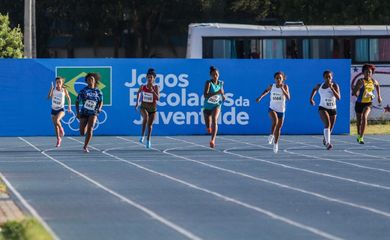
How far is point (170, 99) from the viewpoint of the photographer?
30.6m

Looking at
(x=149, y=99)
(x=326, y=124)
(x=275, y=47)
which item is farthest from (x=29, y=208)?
(x=275, y=47)

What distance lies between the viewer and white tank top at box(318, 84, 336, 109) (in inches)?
998

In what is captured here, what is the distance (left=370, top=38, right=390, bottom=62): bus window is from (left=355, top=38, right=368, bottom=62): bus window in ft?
0.64

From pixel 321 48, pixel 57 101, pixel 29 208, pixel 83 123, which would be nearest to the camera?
pixel 29 208

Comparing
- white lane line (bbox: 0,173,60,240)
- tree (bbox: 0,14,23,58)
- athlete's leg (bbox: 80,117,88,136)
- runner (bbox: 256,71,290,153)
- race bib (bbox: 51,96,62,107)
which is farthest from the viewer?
tree (bbox: 0,14,23,58)

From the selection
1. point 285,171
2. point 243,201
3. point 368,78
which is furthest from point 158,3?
point 243,201

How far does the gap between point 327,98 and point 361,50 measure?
1319cm

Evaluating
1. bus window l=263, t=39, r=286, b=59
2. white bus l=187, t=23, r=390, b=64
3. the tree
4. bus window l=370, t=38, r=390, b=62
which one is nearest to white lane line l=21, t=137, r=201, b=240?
white bus l=187, t=23, r=390, b=64

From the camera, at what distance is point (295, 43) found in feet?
125

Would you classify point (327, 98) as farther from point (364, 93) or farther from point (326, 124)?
point (364, 93)

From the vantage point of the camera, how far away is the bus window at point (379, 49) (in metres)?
38.0

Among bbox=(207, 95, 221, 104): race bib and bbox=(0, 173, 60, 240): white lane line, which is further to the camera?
bbox=(207, 95, 221, 104): race bib

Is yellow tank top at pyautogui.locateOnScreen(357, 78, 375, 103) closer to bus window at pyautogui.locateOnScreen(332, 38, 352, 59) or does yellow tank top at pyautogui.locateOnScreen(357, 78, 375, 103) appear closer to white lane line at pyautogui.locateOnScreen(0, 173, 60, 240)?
white lane line at pyautogui.locateOnScreen(0, 173, 60, 240)

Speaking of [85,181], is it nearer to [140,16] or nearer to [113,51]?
[140,16]
